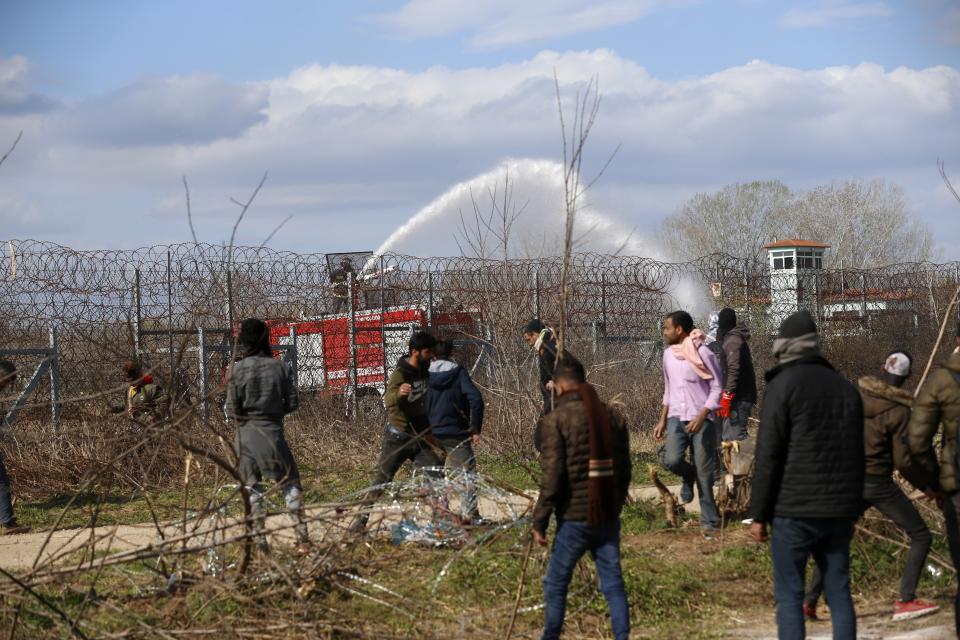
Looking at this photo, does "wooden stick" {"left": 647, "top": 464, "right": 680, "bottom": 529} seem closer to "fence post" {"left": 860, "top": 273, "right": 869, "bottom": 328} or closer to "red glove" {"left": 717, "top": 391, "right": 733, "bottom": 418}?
"red glove" {"left": 717, "top": 391, "right": 733, "bottom": 418}

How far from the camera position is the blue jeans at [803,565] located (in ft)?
16.6

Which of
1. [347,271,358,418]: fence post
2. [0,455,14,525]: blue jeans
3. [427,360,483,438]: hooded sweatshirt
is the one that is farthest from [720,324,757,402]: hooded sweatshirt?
[0,455,14,525]: blue jeans

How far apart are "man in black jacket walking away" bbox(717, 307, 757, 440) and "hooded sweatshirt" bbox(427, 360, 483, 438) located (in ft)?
9.85

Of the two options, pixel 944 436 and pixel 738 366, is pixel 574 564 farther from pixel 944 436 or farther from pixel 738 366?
pixel 738 366

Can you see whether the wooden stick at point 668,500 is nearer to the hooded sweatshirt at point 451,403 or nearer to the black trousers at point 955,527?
the hooded sweatshirt at point 451,403

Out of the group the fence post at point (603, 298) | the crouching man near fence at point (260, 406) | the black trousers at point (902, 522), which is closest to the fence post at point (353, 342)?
the fence post at point (603, 298)

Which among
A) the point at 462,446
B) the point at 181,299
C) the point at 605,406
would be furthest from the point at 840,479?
the point at 181,299

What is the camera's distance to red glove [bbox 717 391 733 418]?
10.4 metres

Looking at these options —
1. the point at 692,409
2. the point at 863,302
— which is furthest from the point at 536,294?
the point at 863,302

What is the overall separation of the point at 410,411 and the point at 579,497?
345cm

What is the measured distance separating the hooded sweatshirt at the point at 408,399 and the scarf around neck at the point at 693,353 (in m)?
1.87

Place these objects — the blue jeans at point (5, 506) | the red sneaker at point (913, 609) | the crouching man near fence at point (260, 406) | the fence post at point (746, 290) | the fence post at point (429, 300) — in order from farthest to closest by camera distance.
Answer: the fence post at point (746, 290) < the fence post at point (429, 300) < the blue jeans at point (5, 506) < the crouching man near fence at point (260, 406) < the red sneaker at point (913, 609)

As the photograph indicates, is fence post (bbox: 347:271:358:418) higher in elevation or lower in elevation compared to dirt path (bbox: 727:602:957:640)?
higher

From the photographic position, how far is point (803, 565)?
5.10 meters
